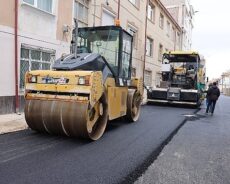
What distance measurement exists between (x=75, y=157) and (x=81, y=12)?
989cm

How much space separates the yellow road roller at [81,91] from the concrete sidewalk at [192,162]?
5.39 feet

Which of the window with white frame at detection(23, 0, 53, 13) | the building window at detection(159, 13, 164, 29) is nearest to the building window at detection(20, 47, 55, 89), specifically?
the window with white frame at detection(23, 0, 53, 13)

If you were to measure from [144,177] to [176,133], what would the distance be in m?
3.98

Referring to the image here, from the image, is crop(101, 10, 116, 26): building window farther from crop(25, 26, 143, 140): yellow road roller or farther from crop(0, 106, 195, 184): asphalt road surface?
crop(0, 106, 195, 184): asphalt road surface

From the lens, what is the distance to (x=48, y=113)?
654 cm

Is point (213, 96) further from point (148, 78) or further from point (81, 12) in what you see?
point (148, 78)

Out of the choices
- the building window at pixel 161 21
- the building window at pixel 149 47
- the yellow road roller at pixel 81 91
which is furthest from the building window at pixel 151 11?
the yellow road roller at pixel 81 91

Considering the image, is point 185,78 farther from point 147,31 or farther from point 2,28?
point 2,28

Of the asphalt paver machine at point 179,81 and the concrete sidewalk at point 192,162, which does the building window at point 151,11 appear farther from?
the concrete sidewalk at point 192,162

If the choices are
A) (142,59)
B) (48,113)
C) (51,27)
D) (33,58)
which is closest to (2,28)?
(33,58)

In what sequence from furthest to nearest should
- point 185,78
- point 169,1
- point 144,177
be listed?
1. point 169,1
2. point 185,78
3. point 144,177

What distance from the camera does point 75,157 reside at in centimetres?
541

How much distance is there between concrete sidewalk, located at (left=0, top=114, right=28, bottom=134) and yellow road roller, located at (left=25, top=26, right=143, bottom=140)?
80 centimetres

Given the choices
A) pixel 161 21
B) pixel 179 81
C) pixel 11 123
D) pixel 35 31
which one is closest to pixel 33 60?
pixel 35 31
